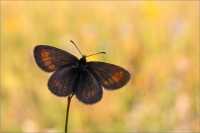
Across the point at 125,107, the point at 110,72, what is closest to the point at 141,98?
the point at 125,107

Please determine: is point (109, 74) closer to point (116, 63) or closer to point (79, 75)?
point (79, 75)

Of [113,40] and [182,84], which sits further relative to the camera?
[113,40]

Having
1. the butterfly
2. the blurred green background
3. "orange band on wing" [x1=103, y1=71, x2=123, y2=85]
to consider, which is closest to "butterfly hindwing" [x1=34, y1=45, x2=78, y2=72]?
the butterfly

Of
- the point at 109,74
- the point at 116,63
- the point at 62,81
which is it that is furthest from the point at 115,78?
the point at 116,63

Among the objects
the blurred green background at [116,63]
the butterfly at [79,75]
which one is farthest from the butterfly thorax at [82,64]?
the blurred green background at [116,63]

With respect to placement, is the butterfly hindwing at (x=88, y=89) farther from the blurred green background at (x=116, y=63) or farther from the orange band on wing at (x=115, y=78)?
the blurred green background at (x=116, y=63)

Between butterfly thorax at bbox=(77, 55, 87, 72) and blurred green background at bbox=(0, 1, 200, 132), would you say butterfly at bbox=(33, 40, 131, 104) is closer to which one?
butterfly thorax at bbox=(77, 55, 87, 72)

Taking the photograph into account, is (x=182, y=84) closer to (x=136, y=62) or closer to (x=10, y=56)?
(x=136, y=62)
